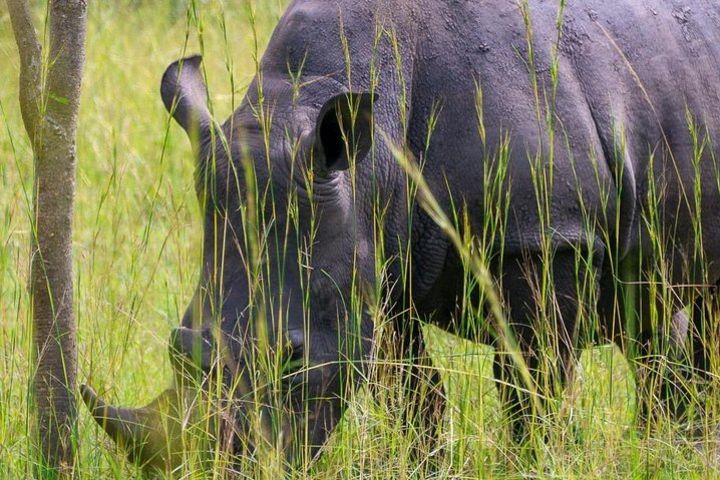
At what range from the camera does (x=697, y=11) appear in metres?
4.58

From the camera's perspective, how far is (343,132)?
11.3ft

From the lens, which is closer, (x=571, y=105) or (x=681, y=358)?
(x=571, y=105)

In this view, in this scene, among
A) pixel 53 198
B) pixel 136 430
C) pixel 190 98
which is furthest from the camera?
pixel 190 98

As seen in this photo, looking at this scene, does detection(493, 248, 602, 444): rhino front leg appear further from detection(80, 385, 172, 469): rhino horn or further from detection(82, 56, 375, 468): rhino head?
detection(80, 385, 172, 469): rhino horn

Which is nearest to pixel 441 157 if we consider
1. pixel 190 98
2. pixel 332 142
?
pixel 332 142

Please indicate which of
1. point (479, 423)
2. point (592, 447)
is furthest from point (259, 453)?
point (592, 447)

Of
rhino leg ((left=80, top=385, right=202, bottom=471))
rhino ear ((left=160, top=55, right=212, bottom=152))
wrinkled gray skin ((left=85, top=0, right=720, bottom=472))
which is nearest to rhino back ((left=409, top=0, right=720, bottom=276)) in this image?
A: wrinkled gray skin ((left=85, top=0, right=720, bottom=472))

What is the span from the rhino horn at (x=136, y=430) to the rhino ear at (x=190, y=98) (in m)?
0.78

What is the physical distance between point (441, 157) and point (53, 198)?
1.20 metres

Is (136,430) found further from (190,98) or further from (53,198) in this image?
(190,98)

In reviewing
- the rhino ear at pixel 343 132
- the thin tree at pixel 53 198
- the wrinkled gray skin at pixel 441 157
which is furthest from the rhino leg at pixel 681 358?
the thin tree at pixel 53 198

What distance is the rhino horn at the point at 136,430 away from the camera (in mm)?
3293

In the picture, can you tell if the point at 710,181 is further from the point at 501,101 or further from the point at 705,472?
the point at 705,472

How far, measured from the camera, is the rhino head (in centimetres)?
332
